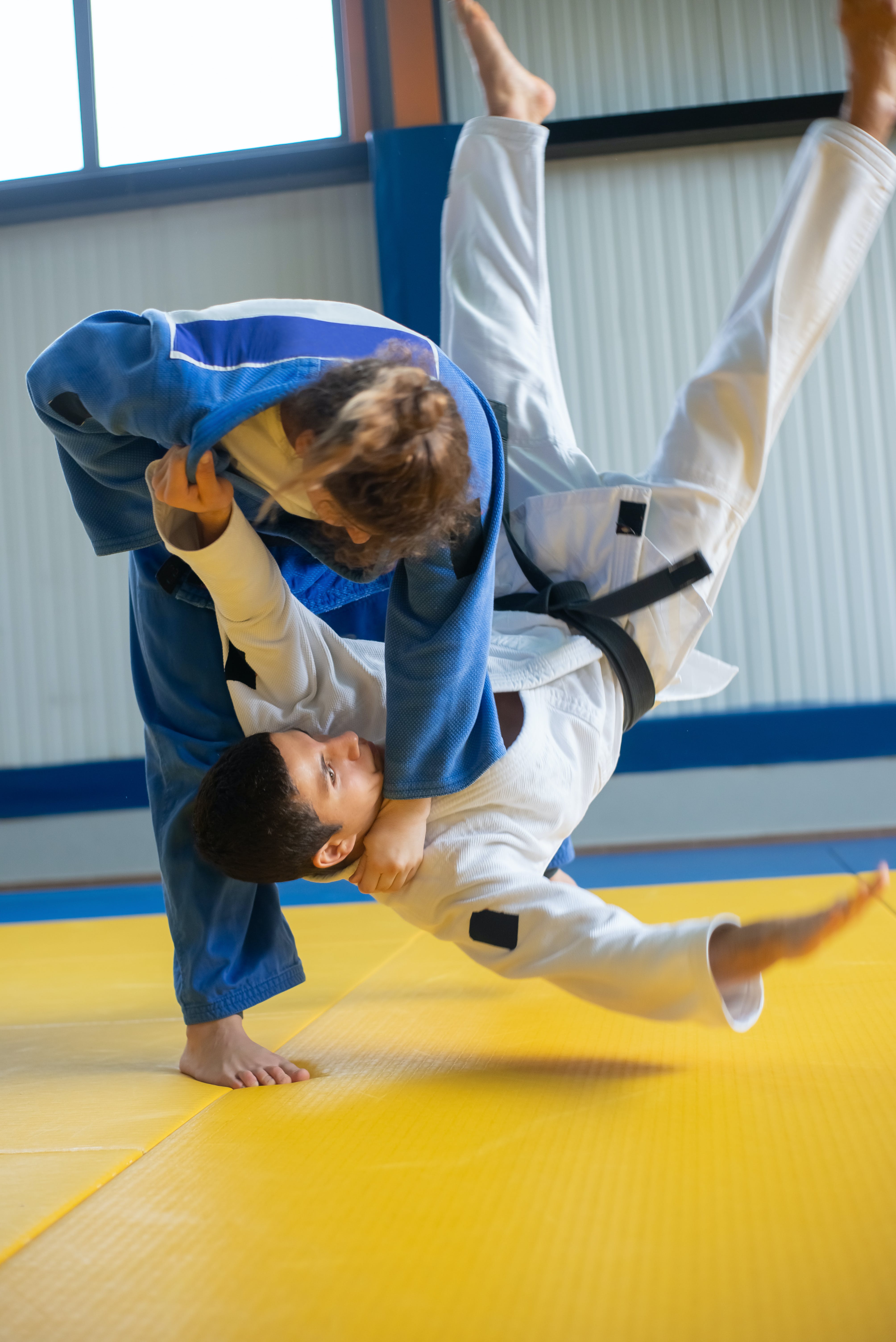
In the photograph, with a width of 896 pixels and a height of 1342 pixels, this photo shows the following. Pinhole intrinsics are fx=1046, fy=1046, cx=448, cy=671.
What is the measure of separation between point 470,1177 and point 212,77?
593 centimetres

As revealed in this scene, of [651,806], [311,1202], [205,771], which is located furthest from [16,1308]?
[651,806]

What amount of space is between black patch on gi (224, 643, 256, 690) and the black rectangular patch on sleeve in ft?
1.66

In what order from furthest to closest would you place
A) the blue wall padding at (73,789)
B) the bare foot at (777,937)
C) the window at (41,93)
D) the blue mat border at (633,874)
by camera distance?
the window at (41,93) → the blue wall padding at (73,789) → the blue mat border at (633,874) → the bare foot at (777,937)

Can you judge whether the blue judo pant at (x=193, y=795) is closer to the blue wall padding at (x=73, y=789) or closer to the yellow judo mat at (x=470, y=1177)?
the yellow judo mat at (x=470, y=1177)

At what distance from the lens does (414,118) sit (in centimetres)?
529

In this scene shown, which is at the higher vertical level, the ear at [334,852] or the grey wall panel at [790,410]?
the grey wall panel at [790,410]

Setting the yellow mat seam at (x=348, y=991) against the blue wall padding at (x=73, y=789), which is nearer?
the yellow mat seam at (x=348, y=991)

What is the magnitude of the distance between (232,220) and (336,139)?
2.25 feet

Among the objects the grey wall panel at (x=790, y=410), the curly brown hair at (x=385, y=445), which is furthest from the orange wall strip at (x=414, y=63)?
the curly brown hair at (x=385, y=445)

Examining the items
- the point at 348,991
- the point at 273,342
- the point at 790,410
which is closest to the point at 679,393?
the point at 273,342

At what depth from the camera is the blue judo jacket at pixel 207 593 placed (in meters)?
1.34

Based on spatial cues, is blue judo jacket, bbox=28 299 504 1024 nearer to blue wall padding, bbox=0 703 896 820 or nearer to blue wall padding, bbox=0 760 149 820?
blue wall padding, bbox=0 703 896 820

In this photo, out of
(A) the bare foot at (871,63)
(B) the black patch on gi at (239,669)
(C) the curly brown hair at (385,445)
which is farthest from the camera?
(A) the bare foot at (871,63)

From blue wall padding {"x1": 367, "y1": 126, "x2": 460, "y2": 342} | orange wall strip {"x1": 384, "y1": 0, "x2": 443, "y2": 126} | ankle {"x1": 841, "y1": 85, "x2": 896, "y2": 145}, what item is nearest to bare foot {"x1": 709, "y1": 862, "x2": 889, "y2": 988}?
ankle {"x1": 841, "y1": 85, "x2": 896, "y2": 145}
